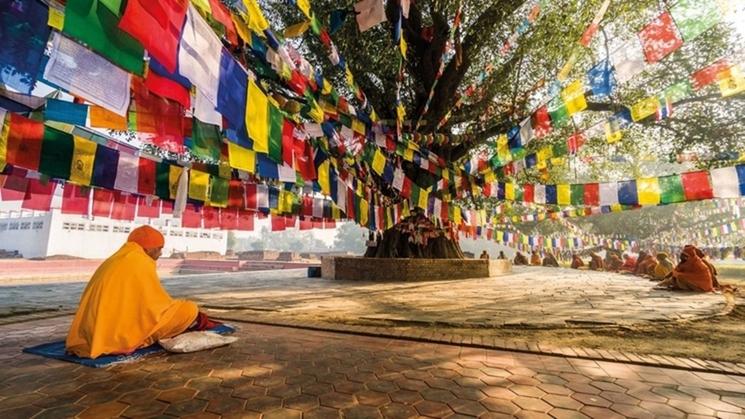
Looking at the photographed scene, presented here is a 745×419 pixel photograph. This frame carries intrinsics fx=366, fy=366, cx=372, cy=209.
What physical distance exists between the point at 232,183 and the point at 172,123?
4002mm

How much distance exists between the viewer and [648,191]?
31.0 ft

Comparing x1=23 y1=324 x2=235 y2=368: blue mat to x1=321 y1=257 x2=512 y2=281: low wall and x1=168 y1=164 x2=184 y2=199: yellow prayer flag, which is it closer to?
x1=168 y1=164 x2=184 y2=199: yellow prayer flag

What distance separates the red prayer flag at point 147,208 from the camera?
1234 centimetres

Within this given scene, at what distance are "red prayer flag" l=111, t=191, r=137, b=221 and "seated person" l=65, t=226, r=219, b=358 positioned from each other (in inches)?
377

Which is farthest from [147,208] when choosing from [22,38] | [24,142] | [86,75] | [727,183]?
[727,183]

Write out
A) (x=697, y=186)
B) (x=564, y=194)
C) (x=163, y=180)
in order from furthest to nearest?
(x=564, y=194) < (x=697, y=186) < (x=163, y=180)

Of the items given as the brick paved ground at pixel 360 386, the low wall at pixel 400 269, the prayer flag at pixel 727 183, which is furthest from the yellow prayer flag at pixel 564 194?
the brick paved ground at pixel 360 386

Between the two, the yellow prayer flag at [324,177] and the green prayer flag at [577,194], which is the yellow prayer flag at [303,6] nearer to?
the yellow prayer flag at [324,177]

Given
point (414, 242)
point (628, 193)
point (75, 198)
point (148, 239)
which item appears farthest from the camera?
point (414, 242)

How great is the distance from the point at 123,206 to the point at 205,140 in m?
7.07

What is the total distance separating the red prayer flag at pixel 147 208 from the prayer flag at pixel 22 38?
9802mm

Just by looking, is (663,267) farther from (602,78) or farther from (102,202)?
(102,202)

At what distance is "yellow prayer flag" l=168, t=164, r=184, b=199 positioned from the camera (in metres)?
8.04

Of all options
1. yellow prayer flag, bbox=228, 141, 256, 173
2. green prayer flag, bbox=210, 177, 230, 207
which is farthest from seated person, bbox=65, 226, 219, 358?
green prayer flag, bbox=210, 177, 230, 207
